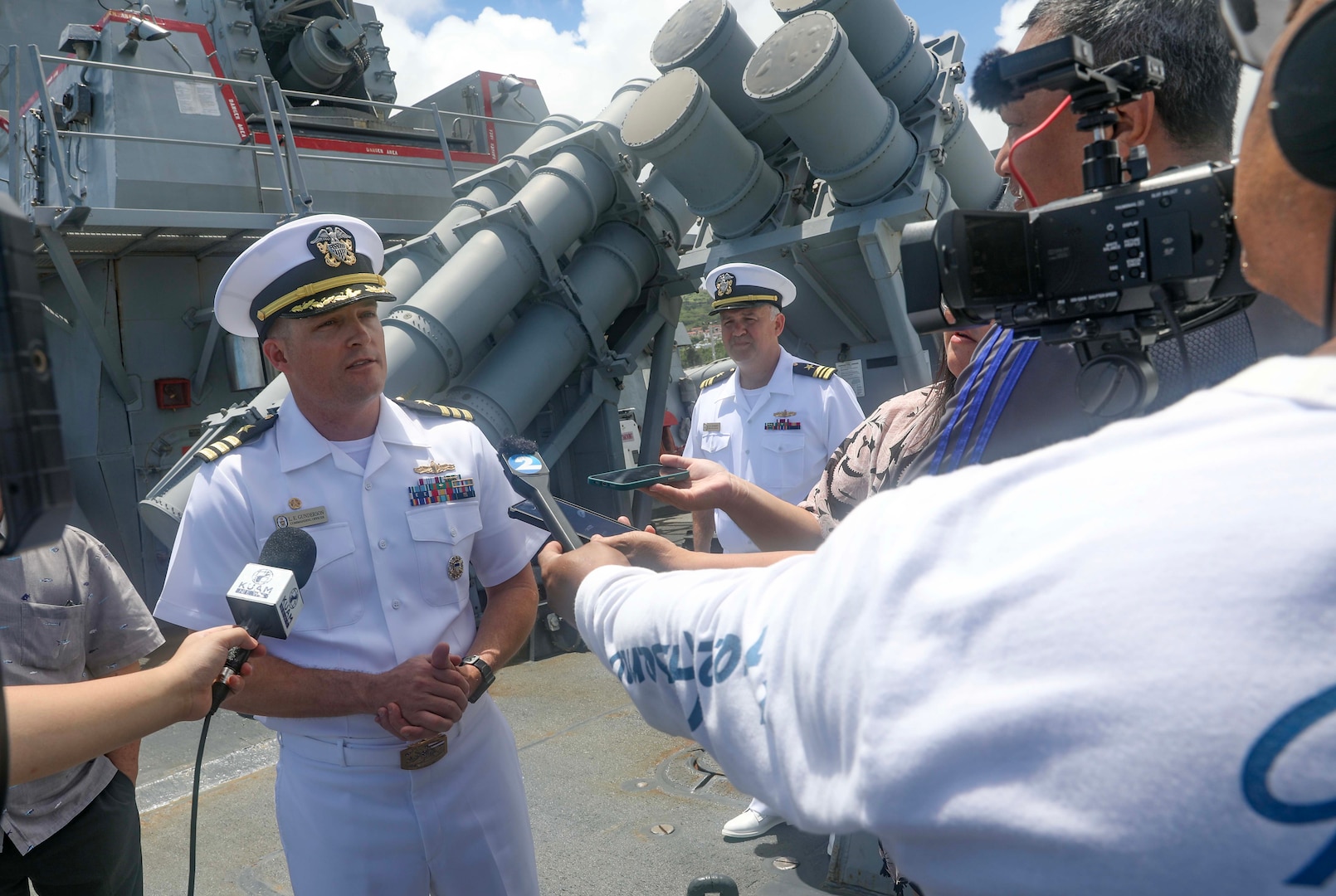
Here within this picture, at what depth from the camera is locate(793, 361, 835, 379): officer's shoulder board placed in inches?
156

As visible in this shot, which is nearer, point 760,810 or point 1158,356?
point 1158,356

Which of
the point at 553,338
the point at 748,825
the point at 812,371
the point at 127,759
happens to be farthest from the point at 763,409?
the point at 553,338

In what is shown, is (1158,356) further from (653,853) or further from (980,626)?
(653,853)

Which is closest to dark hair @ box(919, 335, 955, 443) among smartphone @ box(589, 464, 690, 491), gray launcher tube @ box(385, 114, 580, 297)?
smartphone @ box(589, 464, 690, 491)

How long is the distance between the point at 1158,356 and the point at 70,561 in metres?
2.37

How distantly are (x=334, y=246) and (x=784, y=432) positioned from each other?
2.16 meters

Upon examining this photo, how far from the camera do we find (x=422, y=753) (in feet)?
6.33

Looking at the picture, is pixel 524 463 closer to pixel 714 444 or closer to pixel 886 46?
pixel 714 444

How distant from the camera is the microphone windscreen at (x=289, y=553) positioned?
162 cm

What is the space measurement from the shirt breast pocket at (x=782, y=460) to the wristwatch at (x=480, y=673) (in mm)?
1951

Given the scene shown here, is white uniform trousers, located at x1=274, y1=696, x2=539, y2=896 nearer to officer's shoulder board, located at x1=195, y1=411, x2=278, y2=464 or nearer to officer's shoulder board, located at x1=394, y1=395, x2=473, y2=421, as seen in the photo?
officer's shoulder board, located at x1=195, y1=411, x2=278, y2=464

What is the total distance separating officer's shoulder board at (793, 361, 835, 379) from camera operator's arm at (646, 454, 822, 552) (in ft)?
6.28

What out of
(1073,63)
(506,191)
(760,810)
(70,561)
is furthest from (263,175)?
(1073,63)

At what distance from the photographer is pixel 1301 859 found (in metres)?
0.47
